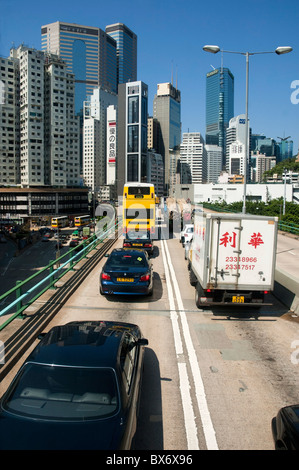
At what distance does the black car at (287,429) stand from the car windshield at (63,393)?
1897 mm

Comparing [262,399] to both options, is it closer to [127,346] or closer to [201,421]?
[201,421]

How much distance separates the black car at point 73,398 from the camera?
3.57 meters

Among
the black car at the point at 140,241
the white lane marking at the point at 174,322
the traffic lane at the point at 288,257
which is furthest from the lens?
the black car at the point at 140,241

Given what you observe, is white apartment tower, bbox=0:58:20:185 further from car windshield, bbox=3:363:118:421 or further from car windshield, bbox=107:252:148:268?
car windshield, bbox=3:363:118:421

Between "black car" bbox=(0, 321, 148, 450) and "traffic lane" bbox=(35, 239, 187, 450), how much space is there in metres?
0.51

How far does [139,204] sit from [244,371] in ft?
59.5

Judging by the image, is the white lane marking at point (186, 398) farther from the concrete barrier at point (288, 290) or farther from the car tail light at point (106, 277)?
the concrete barrier at point (288, 290)

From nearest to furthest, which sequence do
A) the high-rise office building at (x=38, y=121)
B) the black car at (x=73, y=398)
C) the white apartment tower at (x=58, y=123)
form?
the black car at (x=73, y=398)
the high-rise office building at (x=38, y=121)
the white apartment tower at (x=58, y=123)

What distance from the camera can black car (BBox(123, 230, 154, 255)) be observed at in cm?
1967

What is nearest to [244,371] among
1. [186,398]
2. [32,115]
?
[186,398]

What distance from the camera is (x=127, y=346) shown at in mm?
5457

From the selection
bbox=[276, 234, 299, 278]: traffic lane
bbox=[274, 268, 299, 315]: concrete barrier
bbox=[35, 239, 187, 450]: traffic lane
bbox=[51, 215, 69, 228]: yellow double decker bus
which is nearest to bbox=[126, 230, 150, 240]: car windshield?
bbox=[35, 239, 187, 450]: traffic lane

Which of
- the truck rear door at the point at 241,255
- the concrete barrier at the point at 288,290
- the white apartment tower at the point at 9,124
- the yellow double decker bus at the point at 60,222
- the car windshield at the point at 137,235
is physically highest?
the white apartment tower at the point at 9,124

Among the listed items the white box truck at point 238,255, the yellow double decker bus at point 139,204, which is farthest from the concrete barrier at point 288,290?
the yellow double decker bus at point 139,204
